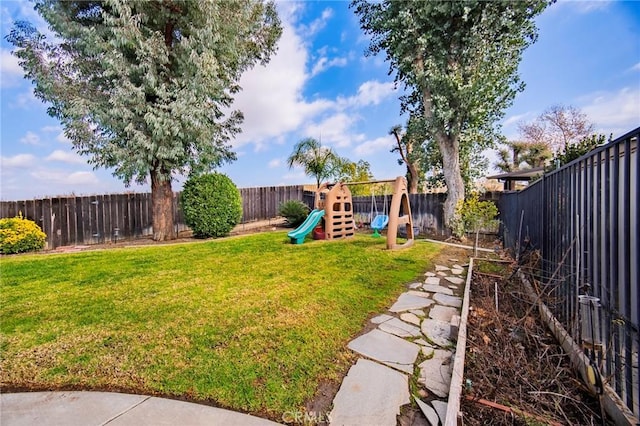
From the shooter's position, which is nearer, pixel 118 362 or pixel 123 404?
pixel 123 404

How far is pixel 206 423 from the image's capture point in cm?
143

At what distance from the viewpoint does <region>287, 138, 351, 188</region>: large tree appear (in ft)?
41.5

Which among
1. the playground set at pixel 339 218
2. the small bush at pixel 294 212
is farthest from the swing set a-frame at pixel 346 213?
the small bush at pixel 294 212

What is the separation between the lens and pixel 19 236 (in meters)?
6.27

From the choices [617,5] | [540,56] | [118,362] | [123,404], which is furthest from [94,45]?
Result: [540,56]

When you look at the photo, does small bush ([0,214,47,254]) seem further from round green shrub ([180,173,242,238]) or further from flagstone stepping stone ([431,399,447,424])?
flagstone stepping stone ([431,399,447,424])

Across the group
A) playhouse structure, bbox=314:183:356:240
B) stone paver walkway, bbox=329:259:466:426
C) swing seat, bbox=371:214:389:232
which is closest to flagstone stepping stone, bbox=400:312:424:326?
stone paver walkway, bbox=329:259:466:426

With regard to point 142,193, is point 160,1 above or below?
Answer: above

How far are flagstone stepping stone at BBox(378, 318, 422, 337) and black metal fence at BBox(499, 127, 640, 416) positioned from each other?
1178 millimetres

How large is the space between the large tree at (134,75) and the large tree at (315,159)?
5.23 metres

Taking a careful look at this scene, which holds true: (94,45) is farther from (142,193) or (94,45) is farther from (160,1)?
(142,193)

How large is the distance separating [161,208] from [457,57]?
9.47m

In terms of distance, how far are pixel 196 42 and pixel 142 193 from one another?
491cm

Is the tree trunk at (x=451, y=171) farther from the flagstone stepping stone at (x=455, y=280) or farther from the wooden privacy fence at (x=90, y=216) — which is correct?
the wooden privacy fence at (x=90, y=216)
